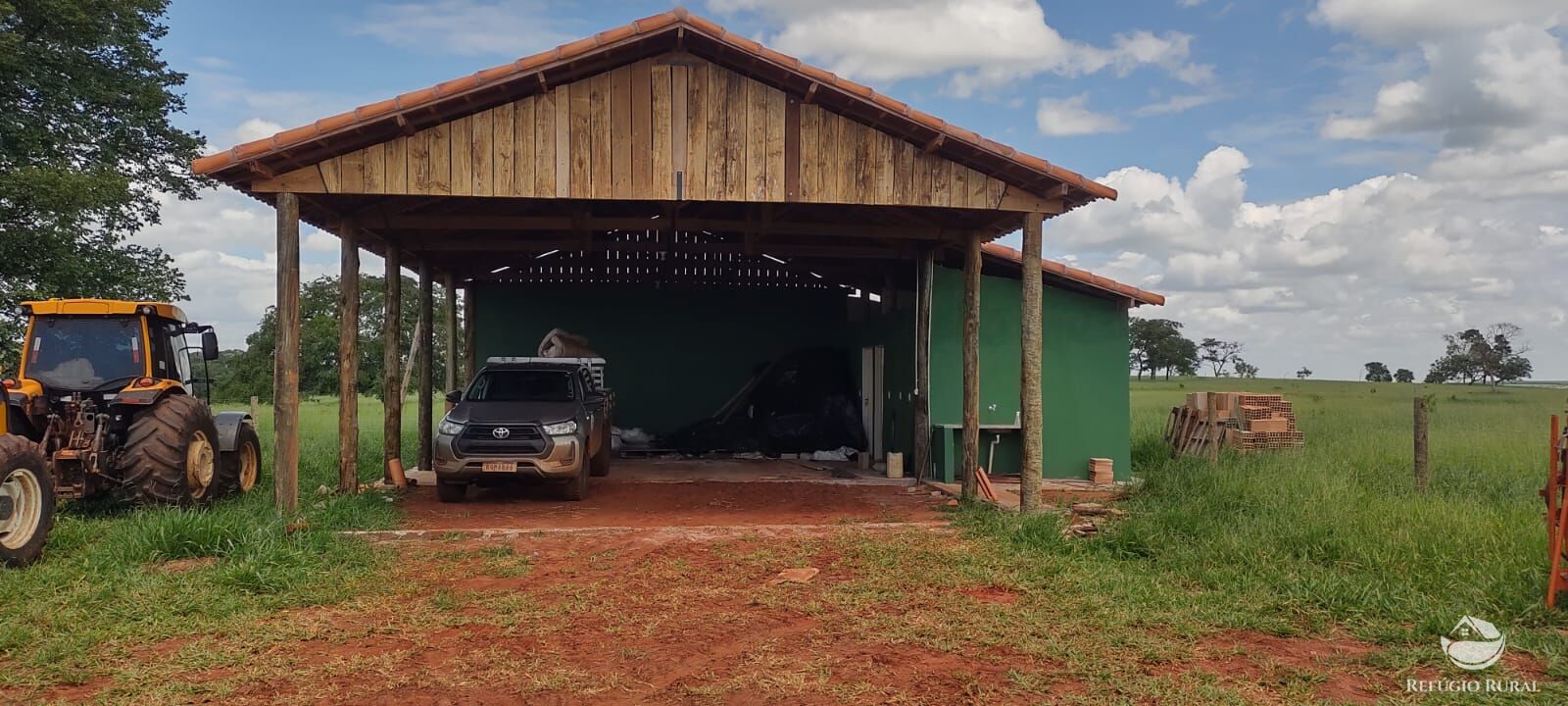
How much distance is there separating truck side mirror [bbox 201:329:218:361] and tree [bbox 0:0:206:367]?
7.69 m

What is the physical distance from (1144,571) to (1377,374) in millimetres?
72460

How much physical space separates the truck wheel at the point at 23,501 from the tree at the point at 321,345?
27.8 m

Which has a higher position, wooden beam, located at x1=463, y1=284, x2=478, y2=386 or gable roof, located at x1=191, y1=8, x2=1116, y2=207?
gable roof, located at x1=191, y1=8, x2=1116, y2=207

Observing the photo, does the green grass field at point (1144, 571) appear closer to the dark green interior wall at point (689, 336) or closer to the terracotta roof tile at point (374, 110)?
the terracotta roof tile at point (374, 110)

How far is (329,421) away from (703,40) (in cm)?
2201

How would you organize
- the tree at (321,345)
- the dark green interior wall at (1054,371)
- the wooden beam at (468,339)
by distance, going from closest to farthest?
1. the dark green interior wall at (1054,371)
2. the wooden beam at (468,339)
3. the tree at (321,345)

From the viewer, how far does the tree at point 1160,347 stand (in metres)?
63.0

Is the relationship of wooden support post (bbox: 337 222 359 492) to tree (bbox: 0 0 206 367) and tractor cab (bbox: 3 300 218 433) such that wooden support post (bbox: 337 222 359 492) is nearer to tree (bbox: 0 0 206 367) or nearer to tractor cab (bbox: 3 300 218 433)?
tractor cab (bbox: 3 300 218 433)

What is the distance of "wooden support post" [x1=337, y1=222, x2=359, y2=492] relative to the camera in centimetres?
1058

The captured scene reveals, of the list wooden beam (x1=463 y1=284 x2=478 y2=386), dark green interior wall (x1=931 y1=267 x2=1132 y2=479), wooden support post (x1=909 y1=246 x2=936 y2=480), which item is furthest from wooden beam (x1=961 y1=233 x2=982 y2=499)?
wooden beam (x1=463 y1=284 x2=478 y2=386)

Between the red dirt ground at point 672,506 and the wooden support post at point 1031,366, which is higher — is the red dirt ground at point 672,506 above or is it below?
below

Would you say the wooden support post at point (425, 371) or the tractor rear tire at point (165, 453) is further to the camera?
the wooden support post at point (425, 371)

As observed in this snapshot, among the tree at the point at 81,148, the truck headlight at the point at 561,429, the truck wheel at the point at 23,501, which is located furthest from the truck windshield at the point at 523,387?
the tree at the point at 81,148

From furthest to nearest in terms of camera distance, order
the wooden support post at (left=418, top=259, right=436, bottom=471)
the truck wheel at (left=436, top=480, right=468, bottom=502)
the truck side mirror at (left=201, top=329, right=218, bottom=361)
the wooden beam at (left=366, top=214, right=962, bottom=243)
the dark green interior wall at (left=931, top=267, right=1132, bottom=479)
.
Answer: the wooden support post at (left=418, top=259, right=436, bottom=471), the dark green interior wall at (left=931, top=267, right=1132, bottom=479), the wooden beam at (left=366, top=214, right=962, bottom=243), the truck wheel at (left=436, top=480, right=468, bottom=502), the truck side mirror at (left=201, top=329, right=218, bottom=361)
